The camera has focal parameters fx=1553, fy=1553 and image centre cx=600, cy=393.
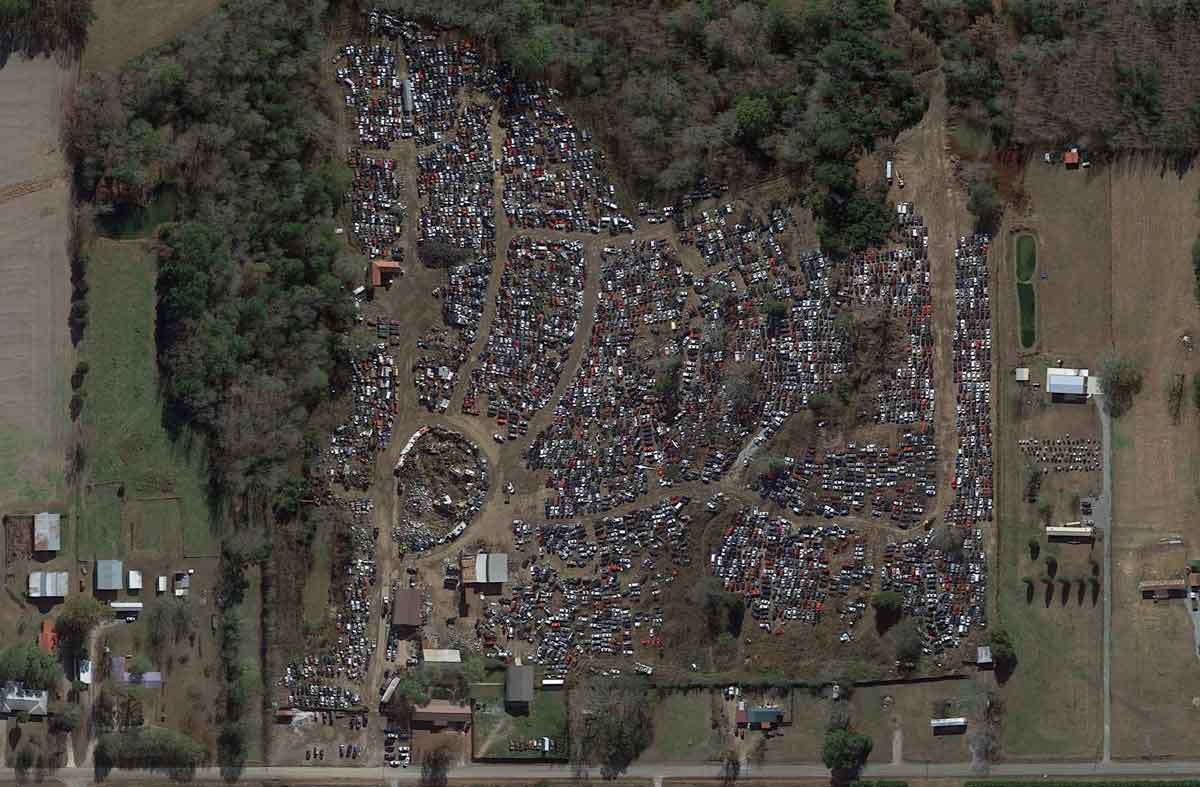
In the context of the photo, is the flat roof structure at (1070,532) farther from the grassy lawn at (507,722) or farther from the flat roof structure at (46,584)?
the flat roof structure at (46,584)

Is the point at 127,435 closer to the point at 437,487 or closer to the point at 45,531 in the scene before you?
the point at 45,531

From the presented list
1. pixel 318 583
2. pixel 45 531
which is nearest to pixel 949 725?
pixel 318 583

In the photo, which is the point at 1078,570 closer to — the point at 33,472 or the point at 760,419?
the point at 760,419

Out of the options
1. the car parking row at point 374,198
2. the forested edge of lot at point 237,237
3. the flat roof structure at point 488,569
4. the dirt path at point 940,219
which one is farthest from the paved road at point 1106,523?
the forested edge of lot at point 237,237

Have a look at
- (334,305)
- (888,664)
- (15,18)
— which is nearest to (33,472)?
(334,305)

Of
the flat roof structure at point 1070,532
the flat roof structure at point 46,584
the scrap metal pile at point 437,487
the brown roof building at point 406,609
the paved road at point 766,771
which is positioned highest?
the scrap metal pile at point 437,487

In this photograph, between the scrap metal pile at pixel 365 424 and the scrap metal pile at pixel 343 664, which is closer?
the scrap metal pile at pixel 343 664

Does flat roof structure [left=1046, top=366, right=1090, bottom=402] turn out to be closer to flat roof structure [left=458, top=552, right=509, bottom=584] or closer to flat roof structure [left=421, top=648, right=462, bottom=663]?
flat roof structure [left=458, top=552, right=509, bottom=584]
